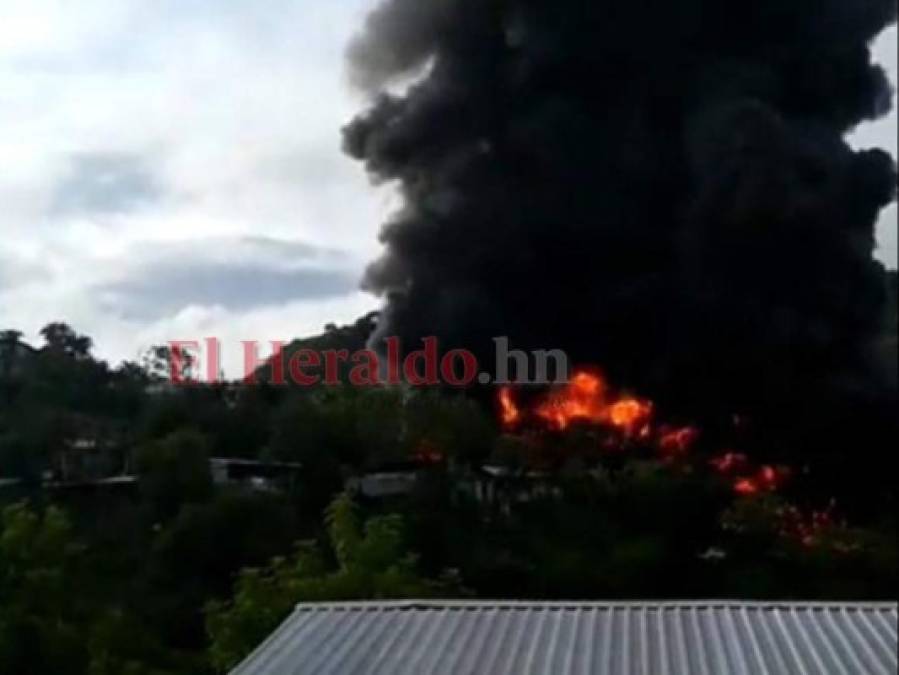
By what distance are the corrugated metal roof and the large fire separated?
6.92 meters

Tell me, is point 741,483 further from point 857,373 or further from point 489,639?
point 489,639

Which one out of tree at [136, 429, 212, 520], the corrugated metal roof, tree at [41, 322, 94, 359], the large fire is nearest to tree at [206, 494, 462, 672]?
tree at [136, 429, 212, 520]

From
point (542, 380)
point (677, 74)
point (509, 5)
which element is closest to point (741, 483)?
point (542, 380)

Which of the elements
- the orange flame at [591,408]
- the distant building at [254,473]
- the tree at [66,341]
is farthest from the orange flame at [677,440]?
the tree at [66,341]

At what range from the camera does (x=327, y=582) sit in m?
7.26

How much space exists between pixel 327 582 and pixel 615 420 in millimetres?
3987

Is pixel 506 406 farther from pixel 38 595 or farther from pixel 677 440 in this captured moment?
pixel 38 595

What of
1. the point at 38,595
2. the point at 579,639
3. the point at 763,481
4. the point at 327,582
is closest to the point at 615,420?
the point at 763,481

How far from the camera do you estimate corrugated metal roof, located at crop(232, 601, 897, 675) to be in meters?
2.92

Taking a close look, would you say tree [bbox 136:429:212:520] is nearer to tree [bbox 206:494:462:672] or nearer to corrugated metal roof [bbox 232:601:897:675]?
tree [bbox 206:494:462:672]

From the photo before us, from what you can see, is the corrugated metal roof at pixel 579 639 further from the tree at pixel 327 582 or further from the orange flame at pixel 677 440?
the orange flame at pixel 677 440

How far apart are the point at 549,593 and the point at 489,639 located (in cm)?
576

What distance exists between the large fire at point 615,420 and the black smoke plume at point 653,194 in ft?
0.71

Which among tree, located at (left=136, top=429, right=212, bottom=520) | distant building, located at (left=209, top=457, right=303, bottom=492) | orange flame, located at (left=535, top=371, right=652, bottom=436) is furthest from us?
orange flame, located at (left=535, top=371, right=652, bottom=436)
